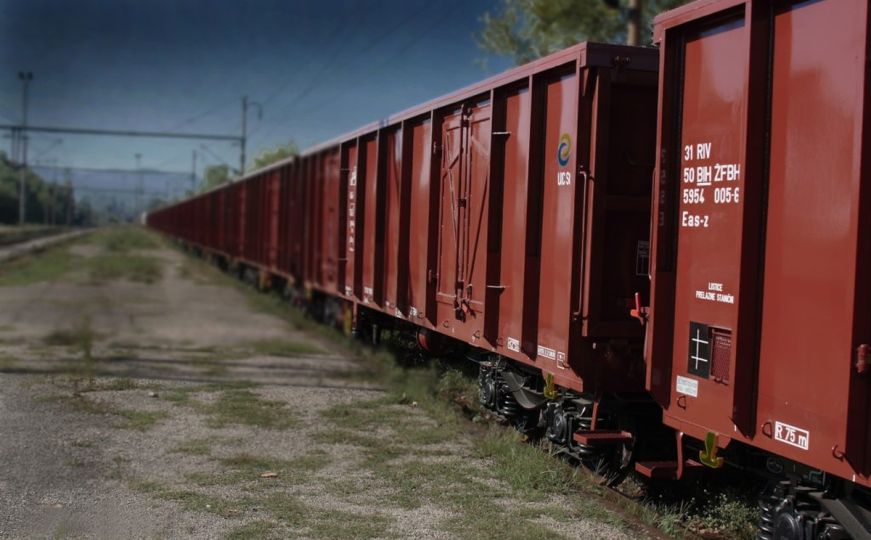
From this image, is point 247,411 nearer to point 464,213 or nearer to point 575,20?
point 464,213

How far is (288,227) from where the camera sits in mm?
19672

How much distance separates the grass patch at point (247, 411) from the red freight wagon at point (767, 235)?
490cm

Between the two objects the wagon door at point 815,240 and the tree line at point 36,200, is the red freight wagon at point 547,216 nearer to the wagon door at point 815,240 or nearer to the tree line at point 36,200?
the wagon door at point 815,240

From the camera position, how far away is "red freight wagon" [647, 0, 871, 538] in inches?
148

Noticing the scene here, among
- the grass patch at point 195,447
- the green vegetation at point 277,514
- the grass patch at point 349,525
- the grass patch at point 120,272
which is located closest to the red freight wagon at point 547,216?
the grass patch at point 349,525

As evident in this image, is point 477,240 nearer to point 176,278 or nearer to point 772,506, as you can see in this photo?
point 772,506

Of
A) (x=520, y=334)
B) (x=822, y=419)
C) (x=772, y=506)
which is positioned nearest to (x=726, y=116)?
(x=822, y=419)

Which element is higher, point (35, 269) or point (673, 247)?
point (673, 247)

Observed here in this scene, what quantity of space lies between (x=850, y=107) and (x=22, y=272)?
105 feet

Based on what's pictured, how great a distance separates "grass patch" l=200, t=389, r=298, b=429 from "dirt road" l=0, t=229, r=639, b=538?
0.02 m

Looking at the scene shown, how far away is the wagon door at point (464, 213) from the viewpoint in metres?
7.79

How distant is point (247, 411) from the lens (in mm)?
9359

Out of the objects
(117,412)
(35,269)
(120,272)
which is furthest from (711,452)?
(35,269)

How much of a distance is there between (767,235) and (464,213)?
414 centimetres
